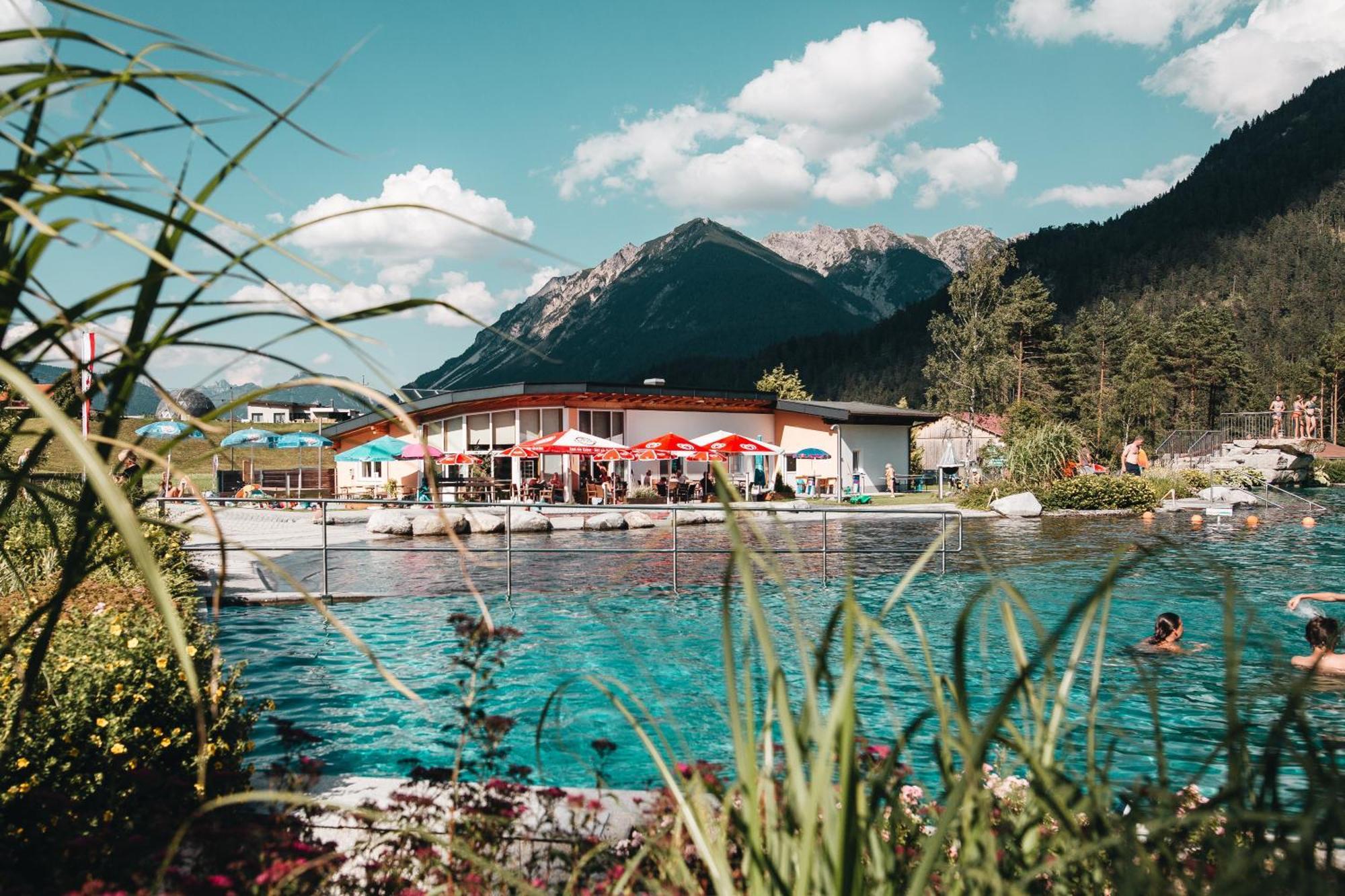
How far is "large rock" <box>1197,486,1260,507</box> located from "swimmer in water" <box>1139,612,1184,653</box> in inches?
678

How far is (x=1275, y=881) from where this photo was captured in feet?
2.93

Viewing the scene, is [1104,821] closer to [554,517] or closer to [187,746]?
[187,746]

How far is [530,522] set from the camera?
57.0ft

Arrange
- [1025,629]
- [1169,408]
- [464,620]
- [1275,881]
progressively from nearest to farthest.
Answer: [1275,881] → [464,620] → [1025,629] → [1169,408]

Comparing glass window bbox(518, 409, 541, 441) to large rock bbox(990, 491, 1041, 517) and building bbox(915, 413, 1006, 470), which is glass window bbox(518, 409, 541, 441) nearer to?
large rock bbox(990, 491, 1041, 517)

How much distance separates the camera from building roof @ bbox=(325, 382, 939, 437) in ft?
81.5

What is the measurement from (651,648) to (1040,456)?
18.2m

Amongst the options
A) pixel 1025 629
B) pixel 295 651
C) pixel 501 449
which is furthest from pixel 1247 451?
pixel 295 651

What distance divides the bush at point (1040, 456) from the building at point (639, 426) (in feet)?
17.6

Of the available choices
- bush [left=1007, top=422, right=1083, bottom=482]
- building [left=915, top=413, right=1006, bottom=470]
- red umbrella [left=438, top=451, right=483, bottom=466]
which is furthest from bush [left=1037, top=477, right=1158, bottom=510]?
red umbrella [left=438, top=451, right=483, bottom=466]

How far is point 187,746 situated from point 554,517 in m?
16.2

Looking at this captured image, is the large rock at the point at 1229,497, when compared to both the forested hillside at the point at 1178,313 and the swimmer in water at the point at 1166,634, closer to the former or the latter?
the forested hillside at the point at 1178,313

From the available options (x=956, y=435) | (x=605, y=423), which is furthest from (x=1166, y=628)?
(x=956, y=435)

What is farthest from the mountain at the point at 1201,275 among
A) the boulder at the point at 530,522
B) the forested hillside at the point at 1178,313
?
the boulder at the point at 530,522
